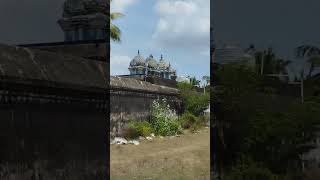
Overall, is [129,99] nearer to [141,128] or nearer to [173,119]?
[141,128]

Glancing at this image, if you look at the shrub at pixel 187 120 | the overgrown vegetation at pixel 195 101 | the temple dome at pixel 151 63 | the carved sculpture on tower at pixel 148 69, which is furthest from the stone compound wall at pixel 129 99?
the temple dome at pixel 151 63

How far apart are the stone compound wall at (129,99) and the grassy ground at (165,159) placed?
0.52 m

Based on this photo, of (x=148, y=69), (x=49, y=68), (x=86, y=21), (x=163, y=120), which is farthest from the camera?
(x=148, y=69)

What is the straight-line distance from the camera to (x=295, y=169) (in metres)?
4.10

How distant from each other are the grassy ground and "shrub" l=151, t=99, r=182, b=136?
0.17 metres

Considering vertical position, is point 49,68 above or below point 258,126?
above

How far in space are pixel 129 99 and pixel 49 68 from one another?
5.57 m

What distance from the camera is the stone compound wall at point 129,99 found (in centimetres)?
1005

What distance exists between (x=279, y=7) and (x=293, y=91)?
610 millimetres

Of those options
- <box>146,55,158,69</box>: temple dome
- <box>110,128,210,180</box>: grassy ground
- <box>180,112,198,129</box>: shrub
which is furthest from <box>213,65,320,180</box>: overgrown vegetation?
<box>146,55,158,69</box>: temple dome

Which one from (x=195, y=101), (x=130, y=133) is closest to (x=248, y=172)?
(x=130, y=133)

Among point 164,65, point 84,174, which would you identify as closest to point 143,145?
point 164,65

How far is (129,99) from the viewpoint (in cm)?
1040

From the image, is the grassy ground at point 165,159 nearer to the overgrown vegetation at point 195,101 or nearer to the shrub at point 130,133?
the shrub at point 130,133
